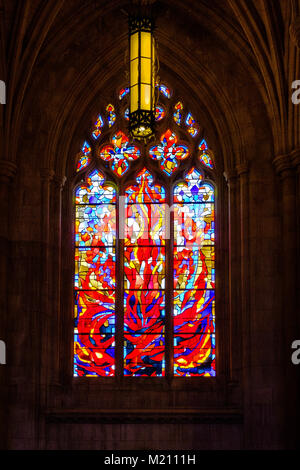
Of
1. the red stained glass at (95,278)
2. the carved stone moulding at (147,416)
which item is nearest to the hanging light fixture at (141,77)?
the red stained glass at (95,278)

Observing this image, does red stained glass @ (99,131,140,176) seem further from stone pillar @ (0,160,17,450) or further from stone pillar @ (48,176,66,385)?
stone pillar @ (0,160,17,450)

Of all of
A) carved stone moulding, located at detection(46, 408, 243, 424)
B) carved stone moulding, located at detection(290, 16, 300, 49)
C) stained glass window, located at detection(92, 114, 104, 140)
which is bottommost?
carved stone moulding, located at detection(46, 408, 243, 424)

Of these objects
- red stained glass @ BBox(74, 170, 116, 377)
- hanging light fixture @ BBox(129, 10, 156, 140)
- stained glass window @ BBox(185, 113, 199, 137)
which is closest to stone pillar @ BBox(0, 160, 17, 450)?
red stained glass @ BBox(74, 170, 116, 377)

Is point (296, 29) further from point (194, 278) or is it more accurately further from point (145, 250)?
point (145, 250)

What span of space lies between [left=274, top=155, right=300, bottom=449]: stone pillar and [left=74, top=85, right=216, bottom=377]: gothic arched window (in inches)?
56.5

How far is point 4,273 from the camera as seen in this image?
17.8 m

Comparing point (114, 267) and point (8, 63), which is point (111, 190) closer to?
point (114, 267)

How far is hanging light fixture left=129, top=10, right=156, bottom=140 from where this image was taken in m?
13.7

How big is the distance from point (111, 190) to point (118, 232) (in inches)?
32.2

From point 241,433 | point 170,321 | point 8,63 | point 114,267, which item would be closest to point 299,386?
point 241,433

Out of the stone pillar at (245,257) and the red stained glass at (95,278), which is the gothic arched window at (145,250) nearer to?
the red stained glass at (95,278)

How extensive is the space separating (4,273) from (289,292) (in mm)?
4565

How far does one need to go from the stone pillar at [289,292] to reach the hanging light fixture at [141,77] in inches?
174

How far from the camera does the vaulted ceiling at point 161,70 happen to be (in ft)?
59.4
